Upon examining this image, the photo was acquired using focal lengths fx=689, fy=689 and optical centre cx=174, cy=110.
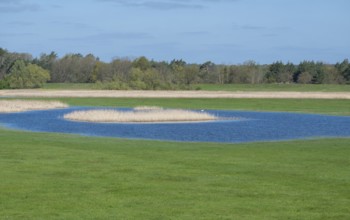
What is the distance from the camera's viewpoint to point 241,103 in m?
70.2

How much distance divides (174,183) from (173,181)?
298 millimetres

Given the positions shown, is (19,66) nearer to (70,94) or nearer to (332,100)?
(70,94)

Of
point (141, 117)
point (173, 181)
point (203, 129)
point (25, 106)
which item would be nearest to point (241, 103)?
point (25, 106)

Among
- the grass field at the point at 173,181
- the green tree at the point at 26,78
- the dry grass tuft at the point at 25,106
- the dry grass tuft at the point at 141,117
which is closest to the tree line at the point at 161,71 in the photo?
the green tree at the point at 26,78

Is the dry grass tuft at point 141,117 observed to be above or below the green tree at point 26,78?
below

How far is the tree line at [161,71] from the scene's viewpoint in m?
112

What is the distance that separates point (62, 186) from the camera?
14.5m

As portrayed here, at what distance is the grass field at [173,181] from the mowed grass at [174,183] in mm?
19

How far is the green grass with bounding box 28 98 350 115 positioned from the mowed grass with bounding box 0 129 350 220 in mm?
36256

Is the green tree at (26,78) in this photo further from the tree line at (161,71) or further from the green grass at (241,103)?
the green grass at (241,103)

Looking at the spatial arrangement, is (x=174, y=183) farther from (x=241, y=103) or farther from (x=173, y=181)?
(x=241, y=103)

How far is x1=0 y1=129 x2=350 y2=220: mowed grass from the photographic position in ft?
39.2

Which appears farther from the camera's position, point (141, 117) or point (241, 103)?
point (241, 103)

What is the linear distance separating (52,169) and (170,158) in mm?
4116
